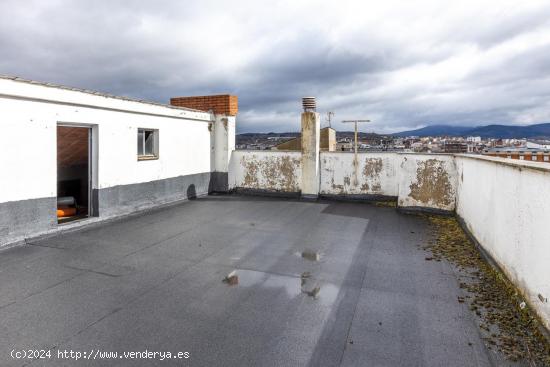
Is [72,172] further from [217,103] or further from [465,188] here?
[465,188]

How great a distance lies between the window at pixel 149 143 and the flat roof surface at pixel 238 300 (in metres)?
3.20

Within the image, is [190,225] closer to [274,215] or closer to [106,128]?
[274,215]

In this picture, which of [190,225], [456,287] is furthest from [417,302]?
[190,225]

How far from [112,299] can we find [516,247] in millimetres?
5099

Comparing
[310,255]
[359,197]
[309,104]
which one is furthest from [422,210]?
[310,255]

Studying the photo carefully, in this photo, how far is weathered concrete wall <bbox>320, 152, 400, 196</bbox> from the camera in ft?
37.6

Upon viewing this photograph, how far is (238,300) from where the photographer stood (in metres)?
4.29

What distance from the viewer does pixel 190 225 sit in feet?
27.0

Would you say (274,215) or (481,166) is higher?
(481,166)

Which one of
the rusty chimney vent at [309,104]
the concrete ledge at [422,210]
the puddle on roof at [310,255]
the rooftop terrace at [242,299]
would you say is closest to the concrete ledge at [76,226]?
the rooftop terrace at [242,299]

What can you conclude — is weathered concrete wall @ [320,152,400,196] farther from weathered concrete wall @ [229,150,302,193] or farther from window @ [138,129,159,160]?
window @ [138,129,159,160]

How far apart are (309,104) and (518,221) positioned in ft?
27.7

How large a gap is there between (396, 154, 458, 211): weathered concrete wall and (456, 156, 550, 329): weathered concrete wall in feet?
8.98

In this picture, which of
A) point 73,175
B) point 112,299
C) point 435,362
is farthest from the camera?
point 73,175
